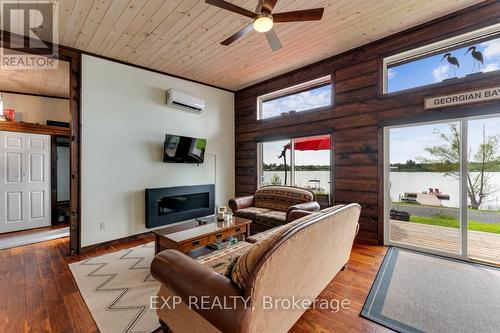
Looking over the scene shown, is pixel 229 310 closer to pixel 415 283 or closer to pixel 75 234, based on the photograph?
pixel 415 283

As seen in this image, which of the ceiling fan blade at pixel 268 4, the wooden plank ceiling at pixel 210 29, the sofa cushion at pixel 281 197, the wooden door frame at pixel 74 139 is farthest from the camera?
the sofa cushion at pixel 281 197

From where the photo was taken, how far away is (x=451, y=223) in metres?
3.02

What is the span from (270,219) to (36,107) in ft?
18.9

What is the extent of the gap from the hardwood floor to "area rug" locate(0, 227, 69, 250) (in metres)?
0.30

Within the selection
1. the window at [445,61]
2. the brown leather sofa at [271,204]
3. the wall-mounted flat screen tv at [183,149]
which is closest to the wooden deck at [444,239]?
the brown leather sofa at [271,204]

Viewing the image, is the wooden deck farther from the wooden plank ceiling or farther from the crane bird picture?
the wooden plank ceiling

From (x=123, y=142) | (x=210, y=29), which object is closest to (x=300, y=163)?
(x=210, y=29)

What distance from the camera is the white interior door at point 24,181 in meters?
4.12

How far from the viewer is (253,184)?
205 inches

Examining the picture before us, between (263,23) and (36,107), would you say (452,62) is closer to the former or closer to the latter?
(263,23)

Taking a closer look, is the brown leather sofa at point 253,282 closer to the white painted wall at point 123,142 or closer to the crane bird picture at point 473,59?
the white painted wall at point 123,142

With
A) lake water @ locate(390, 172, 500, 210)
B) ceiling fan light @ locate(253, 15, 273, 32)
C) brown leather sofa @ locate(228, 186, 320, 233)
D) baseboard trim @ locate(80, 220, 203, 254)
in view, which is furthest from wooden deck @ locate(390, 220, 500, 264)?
ceiling fan light @ locate(253, 15, 273, 32)

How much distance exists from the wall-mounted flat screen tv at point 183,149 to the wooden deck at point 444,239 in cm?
377

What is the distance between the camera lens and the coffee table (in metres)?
2.35
